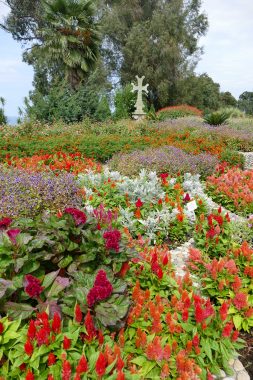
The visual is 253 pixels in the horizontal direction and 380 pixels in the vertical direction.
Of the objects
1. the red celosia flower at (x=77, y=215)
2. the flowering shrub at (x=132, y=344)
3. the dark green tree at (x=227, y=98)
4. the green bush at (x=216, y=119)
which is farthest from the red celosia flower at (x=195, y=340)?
the dark green tree at (x=227, y=98)

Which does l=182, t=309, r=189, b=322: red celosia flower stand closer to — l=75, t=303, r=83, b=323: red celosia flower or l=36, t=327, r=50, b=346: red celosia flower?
l=75, t=303, r=83, b=323: red celosia flower

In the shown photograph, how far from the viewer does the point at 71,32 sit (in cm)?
1995

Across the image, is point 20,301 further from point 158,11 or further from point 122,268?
point 158,11

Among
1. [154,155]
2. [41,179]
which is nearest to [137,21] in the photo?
[154,155]

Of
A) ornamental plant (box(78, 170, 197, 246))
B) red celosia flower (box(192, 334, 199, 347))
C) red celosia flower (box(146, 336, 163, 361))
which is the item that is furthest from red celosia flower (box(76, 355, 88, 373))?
ornamental plant (box(78, 170, 197, 246))

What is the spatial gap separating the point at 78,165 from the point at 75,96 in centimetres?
1241

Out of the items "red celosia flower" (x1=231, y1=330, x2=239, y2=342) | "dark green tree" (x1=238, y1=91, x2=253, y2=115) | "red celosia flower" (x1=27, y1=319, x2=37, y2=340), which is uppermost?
"red celosia flower" (x1=27, y1=319, x2=37, y2=340)

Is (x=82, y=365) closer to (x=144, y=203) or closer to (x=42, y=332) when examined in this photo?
(x=42, y=332)

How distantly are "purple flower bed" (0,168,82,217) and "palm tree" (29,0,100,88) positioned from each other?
16246 millimetres

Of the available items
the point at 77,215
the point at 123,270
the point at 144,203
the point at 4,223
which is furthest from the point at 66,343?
the point at 144,203

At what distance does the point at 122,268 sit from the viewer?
2.51 m

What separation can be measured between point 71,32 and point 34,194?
17.7 meters

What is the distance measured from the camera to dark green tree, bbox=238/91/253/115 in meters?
48.0

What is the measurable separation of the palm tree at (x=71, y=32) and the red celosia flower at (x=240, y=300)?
18.9 m
